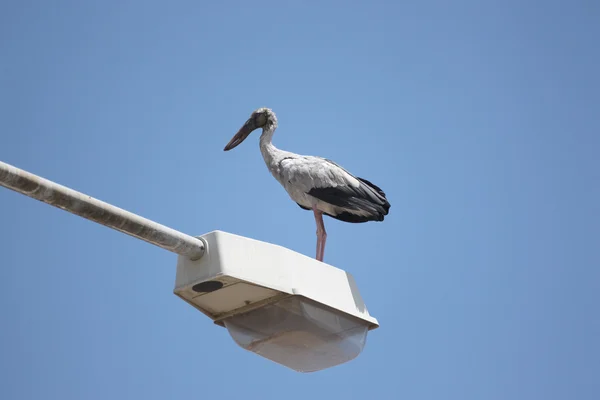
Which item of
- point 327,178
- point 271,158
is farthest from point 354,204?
point 271,158

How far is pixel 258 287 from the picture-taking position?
677 centimetres

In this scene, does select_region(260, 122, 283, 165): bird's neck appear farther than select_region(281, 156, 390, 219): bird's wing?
Yes

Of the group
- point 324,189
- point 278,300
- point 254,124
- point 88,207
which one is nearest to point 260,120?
point 254,124

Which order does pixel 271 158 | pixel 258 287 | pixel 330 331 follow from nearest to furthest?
pixel 258 287 < pixel 330 331 < pixel 271 158

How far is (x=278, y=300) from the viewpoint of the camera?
276 inches

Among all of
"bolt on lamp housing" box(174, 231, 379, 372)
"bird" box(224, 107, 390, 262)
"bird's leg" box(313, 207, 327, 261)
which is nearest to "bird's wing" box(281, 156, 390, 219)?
"bird" box(224, 107, 390, 262)

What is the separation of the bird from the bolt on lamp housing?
174 inches

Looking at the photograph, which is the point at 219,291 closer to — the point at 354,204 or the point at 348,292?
the point at 348,292

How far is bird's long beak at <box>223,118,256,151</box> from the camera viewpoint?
13508mm

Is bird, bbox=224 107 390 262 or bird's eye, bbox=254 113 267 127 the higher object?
bird's eye, bbox=254 113 267 127

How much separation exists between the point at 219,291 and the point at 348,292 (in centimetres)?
114

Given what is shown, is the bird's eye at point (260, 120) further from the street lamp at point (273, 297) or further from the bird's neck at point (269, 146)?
the street lamp at point (273, 297)

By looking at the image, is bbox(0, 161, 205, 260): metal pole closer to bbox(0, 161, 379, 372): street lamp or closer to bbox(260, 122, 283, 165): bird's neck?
bbox(0, 161, 379, 372): street lamp

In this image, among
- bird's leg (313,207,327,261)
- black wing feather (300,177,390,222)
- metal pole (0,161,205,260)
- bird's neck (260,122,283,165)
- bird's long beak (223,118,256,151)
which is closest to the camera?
metal pole (0,161,205,260)
